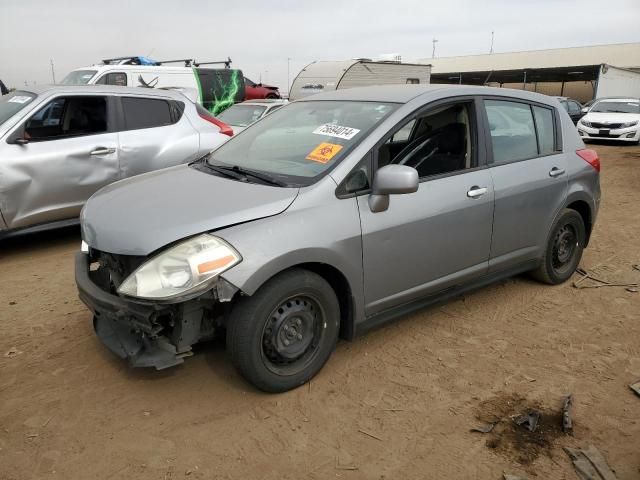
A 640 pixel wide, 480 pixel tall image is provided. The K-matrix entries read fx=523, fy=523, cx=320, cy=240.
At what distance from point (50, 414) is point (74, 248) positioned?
126 inches

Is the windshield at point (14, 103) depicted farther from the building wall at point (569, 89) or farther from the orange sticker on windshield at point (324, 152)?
the building wall at point (569, 89)

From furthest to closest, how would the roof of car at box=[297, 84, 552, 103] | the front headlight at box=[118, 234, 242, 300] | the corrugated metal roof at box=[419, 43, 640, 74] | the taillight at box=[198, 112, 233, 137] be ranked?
the corrugated metal roof at box=[419, 43, 640, 74] → the taillight at box=[198, 112, 233, 137] → the roof of car at box=[297, 84, 552, 103] → the front headlight at box=[118, 234, 242, 300]

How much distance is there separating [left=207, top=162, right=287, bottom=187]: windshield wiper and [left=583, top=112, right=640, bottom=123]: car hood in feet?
50.8

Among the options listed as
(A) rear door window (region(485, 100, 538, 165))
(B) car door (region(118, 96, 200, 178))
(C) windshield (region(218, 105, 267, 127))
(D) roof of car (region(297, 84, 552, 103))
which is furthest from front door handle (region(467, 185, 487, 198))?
(C) windshield (region(218, 105, 267, 127))

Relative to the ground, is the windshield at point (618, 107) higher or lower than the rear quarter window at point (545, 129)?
lower

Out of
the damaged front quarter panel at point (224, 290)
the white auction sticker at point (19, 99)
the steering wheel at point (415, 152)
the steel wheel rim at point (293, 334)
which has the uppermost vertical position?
the white auction sticker at point (19, 99)

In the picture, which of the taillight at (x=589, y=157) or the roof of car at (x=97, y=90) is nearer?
the taillight at (x=589, y=157)

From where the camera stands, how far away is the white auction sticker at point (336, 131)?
3.23m

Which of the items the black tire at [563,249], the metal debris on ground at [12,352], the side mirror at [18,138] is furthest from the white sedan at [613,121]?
the metal debris on ground at [12,352]

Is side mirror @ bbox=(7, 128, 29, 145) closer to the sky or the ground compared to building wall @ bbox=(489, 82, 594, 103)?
closer to the sky

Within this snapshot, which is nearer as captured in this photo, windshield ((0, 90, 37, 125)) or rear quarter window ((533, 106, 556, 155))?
rear quarter window ((533, 106, 556, 155))

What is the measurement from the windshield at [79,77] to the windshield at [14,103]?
5633 millimetres

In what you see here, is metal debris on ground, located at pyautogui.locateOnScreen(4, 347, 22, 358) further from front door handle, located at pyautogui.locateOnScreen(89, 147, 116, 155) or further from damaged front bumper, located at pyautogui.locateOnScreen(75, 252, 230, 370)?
front door handle, located at pyautogui.locateOnScreen(89, 147, 116, 155)

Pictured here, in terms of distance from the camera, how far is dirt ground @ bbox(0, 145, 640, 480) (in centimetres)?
248
